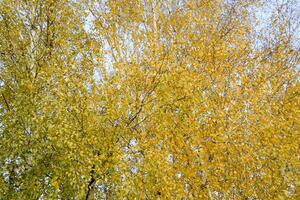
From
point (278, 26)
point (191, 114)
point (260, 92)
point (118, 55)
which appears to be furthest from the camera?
point (278, 26)

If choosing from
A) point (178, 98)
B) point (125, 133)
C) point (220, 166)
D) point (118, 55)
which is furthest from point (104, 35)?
point (220, 166)

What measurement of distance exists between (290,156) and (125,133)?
12.6 feet

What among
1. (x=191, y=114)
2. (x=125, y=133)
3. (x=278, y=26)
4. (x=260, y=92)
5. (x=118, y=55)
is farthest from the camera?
(x=278, y=26)

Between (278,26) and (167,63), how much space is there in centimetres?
717

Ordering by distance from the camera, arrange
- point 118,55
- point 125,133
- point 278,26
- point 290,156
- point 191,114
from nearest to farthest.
→ 1. point 290,156
2. point 125,133
3. point 191,114
4. point 118,55
5. point 278,26

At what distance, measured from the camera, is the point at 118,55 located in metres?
12.9

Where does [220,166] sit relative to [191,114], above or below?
below

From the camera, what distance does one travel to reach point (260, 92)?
1147cm

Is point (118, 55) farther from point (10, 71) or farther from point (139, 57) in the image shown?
point (10, 71)

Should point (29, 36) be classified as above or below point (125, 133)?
above

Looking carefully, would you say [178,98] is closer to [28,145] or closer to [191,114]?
[191,114]

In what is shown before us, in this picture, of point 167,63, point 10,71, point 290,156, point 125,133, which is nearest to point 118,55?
point 167,63

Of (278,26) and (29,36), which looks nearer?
(29,36)

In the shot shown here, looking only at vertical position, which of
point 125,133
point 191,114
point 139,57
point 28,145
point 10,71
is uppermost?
point 139,57
